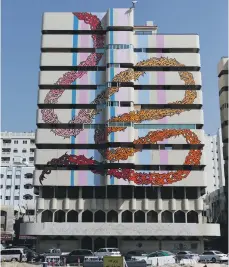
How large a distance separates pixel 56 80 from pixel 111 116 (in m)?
13.8

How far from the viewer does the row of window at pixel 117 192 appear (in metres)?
81.0

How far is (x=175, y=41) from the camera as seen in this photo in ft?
290

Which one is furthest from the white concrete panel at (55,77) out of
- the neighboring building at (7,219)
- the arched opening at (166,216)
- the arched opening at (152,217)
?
the neighboring building at (7,219)

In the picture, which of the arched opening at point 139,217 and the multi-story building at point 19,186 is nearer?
the arched opening at point 139,217

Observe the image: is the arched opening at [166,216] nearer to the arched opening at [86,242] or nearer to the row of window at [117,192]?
the row of window at [117,192]

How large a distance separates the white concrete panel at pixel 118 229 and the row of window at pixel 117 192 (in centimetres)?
584

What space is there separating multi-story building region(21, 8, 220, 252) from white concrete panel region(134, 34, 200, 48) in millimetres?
208

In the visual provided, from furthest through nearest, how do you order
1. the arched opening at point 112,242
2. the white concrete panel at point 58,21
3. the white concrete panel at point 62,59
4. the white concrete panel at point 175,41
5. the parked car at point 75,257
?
the white concrete panel at point 58,21 → the white concrete panel at point 175,41 → the white concrete panel at point 62,59 → the arched opening at point 112,242 → the parked car at point 75,257

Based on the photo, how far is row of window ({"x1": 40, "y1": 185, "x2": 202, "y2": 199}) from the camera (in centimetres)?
8100

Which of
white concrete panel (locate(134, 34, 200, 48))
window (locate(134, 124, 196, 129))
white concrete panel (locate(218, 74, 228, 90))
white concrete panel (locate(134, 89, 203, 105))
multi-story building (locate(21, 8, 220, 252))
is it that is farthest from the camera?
white concrete panel (locate(218, 74, 228, 90))

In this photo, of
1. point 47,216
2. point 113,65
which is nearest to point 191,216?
point 47,216

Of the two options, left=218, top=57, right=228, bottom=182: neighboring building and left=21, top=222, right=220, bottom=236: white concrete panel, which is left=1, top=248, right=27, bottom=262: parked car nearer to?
left=21, top=222, right=220, bottom=236: white concrete panel

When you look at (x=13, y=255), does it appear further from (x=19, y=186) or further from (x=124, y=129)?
(x=19, y=186)

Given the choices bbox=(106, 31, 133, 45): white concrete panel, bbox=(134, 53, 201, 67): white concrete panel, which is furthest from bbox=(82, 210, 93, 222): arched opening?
bbox=(106, 31, 133, 45): white concrete panel
